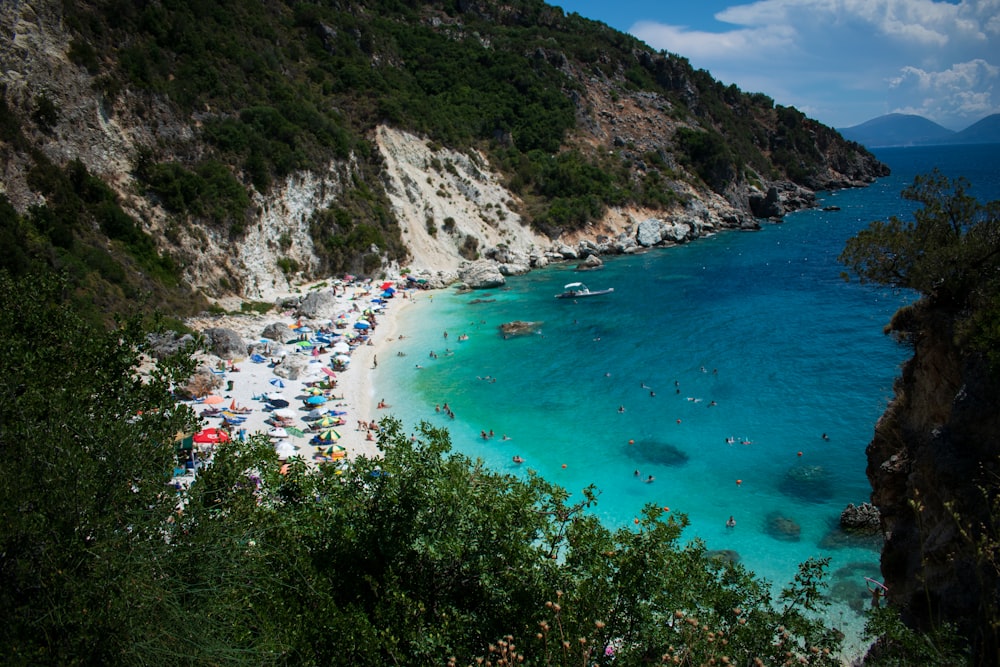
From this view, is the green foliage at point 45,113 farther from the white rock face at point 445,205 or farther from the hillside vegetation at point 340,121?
the white rock face at point 445,205

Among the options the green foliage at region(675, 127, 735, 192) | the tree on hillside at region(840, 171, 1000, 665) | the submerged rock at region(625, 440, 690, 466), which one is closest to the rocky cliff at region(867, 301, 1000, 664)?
the tree on hillside at region(840, 171, 1000, 665)

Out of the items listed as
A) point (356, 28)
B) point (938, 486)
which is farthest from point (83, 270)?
point (356, 28)

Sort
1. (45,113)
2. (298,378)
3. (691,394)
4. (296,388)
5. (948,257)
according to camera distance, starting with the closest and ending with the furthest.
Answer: (948,257)
(296,388)
(298,378)
(691,394)
(45,113)

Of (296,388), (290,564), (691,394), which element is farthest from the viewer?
(691,394)

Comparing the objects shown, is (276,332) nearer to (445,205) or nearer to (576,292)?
(576,292)

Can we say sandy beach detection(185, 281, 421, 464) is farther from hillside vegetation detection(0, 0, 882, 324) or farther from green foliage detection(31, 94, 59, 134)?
green foliage detection(31, 94, 59, 134)

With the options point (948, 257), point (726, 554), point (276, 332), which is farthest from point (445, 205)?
point (948, 257)

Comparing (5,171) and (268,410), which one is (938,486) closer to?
(268,410)
